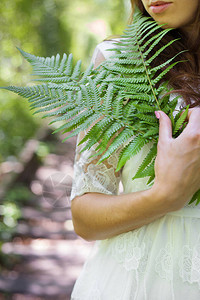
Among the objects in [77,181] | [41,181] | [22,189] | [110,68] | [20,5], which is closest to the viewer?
[110,68]

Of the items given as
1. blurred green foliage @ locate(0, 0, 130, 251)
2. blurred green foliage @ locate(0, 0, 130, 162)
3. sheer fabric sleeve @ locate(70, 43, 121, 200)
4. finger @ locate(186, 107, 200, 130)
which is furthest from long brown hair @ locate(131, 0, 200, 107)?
blurred green foliage @ locate(0, 0, 130, 162)

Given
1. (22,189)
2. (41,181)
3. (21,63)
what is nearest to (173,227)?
(22,189)

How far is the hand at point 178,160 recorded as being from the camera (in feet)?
3.95

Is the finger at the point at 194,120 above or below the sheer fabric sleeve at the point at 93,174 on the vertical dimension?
above

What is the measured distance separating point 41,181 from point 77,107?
228 inches

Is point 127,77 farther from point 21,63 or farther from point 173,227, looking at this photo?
point 21,63

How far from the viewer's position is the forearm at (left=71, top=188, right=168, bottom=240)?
128 cm

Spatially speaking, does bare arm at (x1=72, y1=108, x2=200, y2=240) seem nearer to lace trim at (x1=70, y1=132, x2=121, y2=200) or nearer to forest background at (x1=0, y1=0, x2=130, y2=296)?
lace trim at (x1=70, y1=132, x2=121, y2=200)

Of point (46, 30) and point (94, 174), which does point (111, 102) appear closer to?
point (94, 174)

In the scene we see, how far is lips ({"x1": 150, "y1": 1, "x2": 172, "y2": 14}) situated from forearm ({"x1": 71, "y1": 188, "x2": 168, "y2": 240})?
65 cm

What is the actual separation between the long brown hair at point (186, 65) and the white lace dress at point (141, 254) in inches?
9.3

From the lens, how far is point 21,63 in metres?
10.3

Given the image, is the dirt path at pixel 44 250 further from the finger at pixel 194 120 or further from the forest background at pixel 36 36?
the finger at pixel 194 120

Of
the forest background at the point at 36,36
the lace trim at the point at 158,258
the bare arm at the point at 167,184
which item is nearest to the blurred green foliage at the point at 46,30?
the forest background at the point at 36,36
